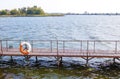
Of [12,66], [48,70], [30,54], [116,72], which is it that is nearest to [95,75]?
[116,72]

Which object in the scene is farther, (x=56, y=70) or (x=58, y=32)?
(x=58, y=32)

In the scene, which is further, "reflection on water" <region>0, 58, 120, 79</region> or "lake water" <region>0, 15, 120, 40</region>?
"lake water" <region>0, 15, 120, 40</region>

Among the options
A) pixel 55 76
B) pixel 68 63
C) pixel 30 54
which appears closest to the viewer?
pixel 55 76

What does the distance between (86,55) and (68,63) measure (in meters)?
3.69

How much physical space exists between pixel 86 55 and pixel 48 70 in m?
4.23

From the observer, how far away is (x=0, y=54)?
26.8m

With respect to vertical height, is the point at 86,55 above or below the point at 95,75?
above

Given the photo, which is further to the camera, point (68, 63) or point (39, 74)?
point (68, 63)

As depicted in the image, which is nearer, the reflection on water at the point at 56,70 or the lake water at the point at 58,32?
the reflection on water at the point at 56,70

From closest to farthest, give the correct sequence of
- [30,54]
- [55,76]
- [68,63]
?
[55,76], [30,54], [68,63]

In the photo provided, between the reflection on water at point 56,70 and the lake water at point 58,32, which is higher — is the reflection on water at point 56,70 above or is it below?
below

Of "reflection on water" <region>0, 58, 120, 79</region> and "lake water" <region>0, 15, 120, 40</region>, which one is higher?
"lake water" <region>0, 15, 120, 40</region>

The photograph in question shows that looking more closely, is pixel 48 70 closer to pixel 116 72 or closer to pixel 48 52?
pixel 48 52

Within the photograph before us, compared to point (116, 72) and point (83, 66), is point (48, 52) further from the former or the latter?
point (116, 72)
